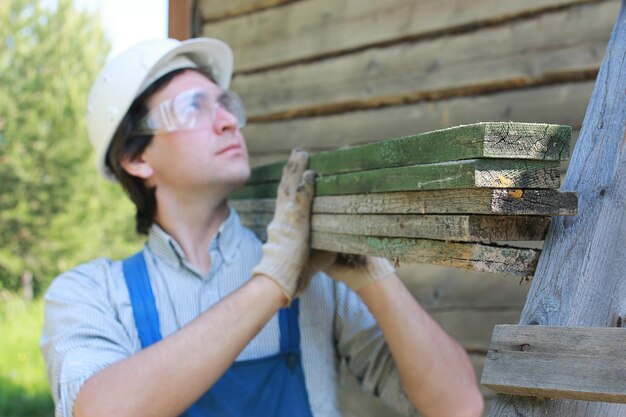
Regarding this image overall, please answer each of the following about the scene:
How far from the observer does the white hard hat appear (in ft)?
7.66

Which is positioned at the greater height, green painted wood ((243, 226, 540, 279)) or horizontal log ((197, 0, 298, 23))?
horizontal log ((197, 0, 298, 23))

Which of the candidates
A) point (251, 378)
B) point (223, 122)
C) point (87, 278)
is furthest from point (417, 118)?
point (87, 278)

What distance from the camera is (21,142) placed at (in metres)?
14.7

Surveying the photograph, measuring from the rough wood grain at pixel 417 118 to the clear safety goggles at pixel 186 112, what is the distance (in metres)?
0.88

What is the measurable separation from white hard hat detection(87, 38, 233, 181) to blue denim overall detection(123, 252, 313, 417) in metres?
0.55

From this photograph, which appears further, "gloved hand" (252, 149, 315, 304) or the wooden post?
"gloved hand" (252, 149, 315, 304)

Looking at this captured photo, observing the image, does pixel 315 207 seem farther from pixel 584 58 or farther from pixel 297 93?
pixel 297 93

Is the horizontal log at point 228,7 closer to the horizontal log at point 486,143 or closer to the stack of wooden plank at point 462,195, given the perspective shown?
the stack of wooden plank at point 462,195

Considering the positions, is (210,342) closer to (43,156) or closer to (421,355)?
(421,355)

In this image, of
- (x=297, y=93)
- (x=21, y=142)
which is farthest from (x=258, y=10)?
(x=21, y=142)

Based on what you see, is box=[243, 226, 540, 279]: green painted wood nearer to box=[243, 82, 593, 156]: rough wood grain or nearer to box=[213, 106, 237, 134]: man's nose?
box=[213, 106, 237, 134]: man's nose

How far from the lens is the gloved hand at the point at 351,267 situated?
1.89 metres

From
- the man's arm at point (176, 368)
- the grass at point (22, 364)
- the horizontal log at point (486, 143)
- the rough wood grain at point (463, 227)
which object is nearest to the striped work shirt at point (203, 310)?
the man's arm at point (176, 368)

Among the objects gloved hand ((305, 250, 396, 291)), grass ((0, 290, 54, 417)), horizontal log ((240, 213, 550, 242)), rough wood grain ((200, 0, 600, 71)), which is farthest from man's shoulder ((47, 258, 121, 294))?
grass ((0, 290, 54, 417))
